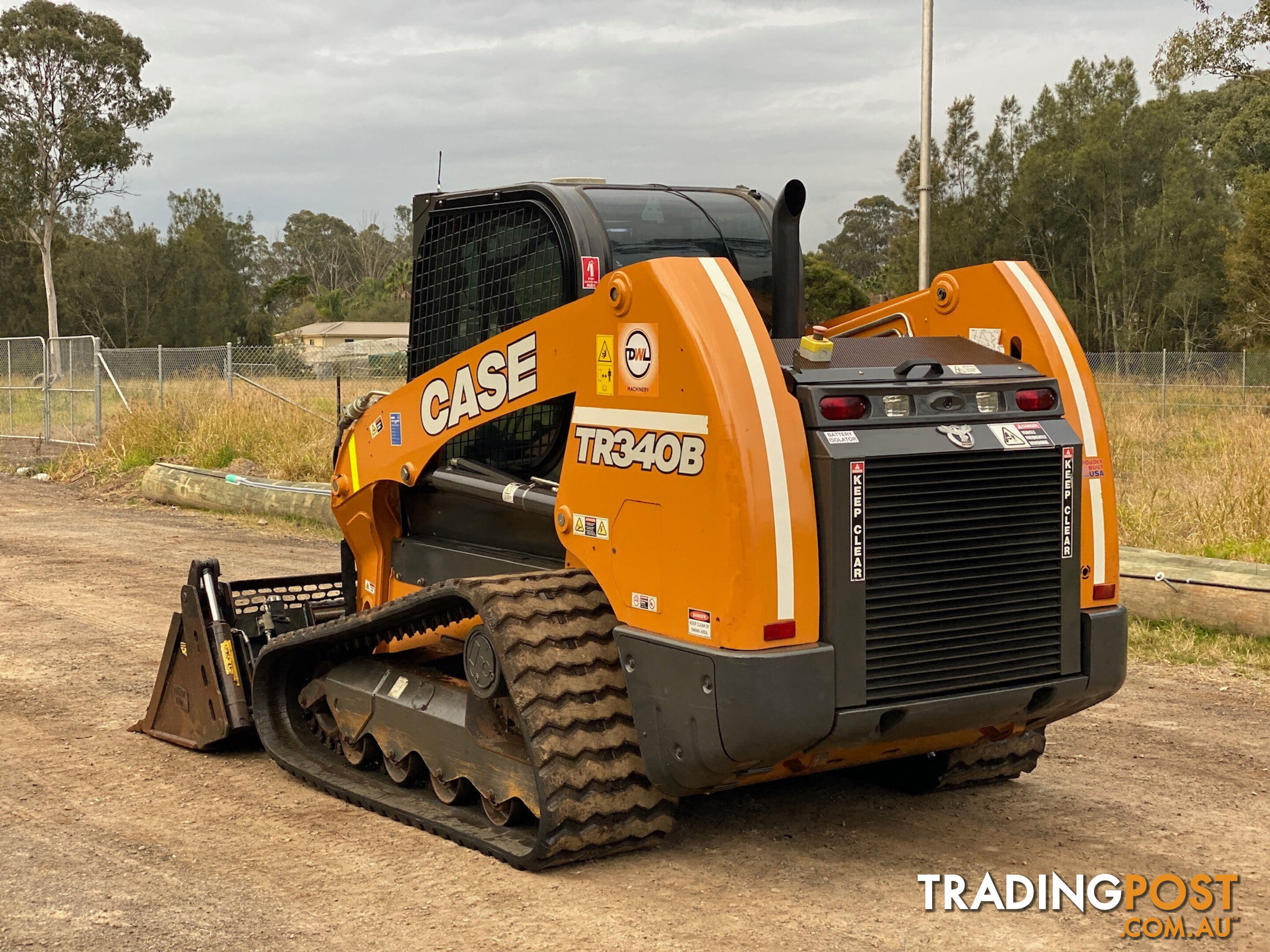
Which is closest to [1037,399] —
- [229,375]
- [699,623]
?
[699,623]

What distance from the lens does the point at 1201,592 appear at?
7945 millimetres

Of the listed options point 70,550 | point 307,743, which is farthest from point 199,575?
point 70,550

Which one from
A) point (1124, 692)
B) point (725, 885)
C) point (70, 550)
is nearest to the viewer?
point (725, 885)

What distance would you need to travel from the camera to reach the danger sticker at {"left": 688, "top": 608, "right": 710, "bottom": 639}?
3992 millimetres

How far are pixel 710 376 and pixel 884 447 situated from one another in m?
0.58

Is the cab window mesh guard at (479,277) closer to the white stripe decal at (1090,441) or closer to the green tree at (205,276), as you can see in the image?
the white stripe decal at (1090,441)

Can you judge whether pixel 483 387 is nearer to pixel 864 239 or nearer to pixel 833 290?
pixel 833 290

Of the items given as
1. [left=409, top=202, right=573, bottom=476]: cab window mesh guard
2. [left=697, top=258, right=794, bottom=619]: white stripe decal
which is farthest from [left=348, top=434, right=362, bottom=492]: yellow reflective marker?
[left=697, top=258, right=794, bottom=619]: white stripe decal

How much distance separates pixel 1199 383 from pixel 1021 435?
22988mm

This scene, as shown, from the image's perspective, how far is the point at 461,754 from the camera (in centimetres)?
477

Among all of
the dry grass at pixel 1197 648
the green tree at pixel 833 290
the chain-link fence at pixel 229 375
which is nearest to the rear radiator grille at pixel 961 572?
the dry grass at pixel 1197 648

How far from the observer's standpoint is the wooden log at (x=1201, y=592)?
772 centimetres

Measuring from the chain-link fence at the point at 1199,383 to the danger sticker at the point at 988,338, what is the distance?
1746 centimetres

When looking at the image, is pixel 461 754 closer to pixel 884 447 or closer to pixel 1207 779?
pixel 884 447
